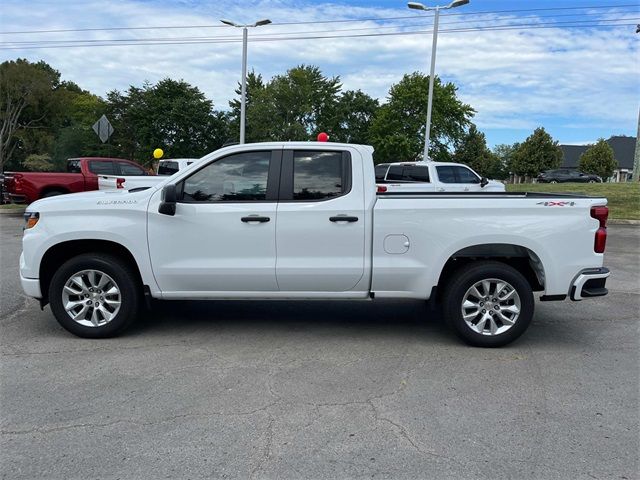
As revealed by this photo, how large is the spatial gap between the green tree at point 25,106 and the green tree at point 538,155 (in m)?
53.6

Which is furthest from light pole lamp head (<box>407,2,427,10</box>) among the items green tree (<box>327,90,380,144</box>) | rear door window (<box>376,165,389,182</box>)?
green tree (<box>327,90,380,144</box>)

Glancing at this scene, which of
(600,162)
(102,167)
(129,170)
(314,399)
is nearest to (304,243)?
(314,399)

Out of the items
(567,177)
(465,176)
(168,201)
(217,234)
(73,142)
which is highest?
(73,142)

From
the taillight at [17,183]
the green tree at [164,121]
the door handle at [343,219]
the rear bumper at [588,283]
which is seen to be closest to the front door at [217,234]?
the door handle at [343,219]

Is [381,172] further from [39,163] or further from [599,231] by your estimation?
[39,163]

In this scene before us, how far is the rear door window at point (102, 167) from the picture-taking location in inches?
681

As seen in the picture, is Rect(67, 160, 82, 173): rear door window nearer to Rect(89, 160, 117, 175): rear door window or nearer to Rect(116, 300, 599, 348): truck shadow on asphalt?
Rect(89, 160, 117, 175): rear door window

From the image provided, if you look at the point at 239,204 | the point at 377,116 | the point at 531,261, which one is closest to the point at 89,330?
the point at 239,204

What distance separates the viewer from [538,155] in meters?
65.5

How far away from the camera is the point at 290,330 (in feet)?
18.1

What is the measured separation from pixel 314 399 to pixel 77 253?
2964mm

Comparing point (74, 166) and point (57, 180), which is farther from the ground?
point (74, 166)

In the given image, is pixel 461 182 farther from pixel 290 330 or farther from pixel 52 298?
pixel 52 298

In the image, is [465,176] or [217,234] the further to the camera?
[465,176]
